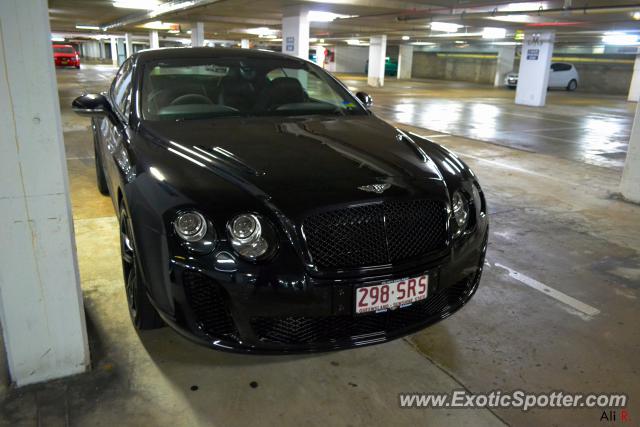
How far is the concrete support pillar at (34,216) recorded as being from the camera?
1694 mm

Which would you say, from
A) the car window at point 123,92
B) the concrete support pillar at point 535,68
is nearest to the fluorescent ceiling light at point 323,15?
the concrete support pillar at point 535,68

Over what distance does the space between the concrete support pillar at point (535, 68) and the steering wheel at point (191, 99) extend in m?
16.0

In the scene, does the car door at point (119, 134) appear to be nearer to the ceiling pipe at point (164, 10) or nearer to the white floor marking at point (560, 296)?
the white floor marking at point (560, 296)

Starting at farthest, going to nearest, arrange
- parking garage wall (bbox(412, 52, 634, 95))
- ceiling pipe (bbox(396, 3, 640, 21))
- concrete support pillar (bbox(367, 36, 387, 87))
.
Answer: parking garage wall (bbox(412, 52, 634, 95)) < concrete support pillar (bbox(367, 36, 387, 87)) < ceiling pipe (bbox(396, 3, 640, 21))

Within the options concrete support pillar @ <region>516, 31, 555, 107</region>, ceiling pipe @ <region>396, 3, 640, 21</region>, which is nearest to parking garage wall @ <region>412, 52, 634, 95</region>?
concrete support pillar @ <region>516, 31, 555, 107</region>

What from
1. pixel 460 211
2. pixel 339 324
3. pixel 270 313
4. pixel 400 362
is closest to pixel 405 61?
pixel 460 211

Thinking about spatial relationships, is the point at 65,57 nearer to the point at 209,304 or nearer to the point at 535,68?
the point at 535,68

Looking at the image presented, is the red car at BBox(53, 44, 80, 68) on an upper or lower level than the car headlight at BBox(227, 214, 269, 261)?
upper

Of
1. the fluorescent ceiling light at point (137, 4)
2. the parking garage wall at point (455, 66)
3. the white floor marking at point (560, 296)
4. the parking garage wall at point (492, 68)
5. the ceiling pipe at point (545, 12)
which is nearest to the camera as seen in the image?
the white floor marking at point (560, 296)

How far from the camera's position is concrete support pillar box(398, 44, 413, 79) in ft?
114

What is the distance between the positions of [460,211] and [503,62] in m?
30.8

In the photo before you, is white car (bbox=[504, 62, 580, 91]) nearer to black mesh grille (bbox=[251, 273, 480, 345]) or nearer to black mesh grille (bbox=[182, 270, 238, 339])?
black mesh grille (bbox=[251, 273, 480, 345])

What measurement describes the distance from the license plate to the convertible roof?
203 cm

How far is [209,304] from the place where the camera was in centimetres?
179
